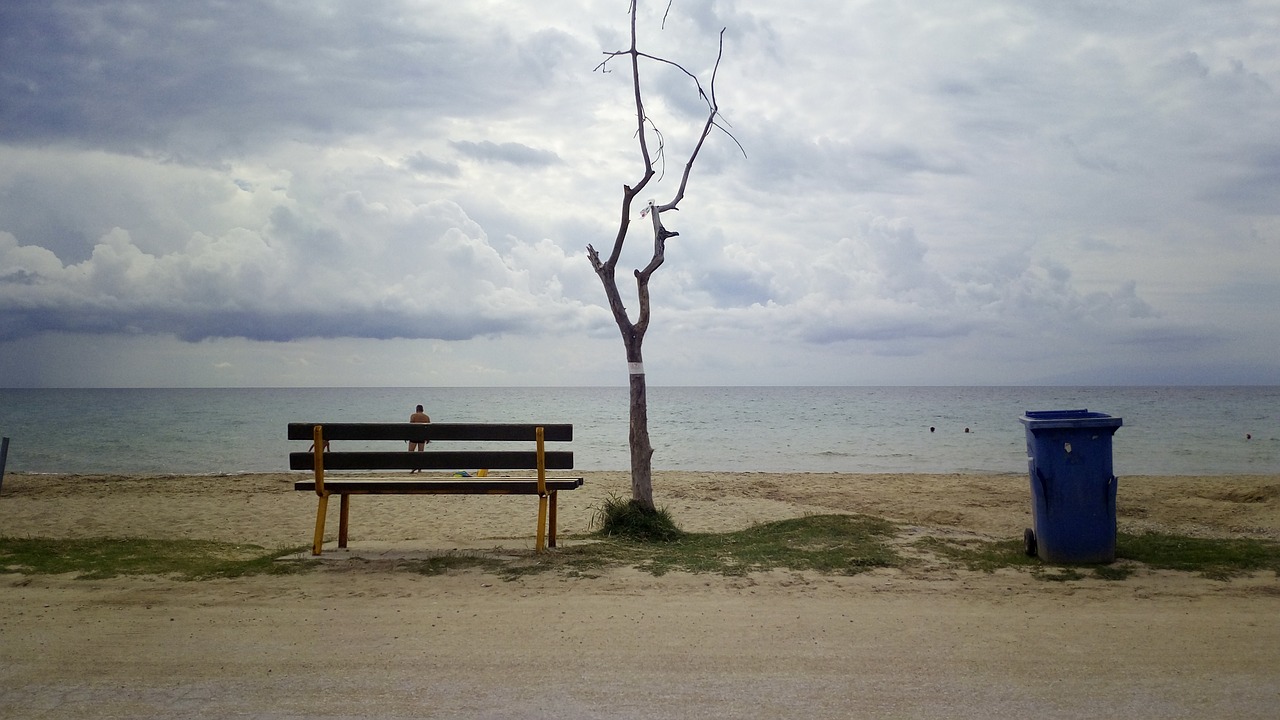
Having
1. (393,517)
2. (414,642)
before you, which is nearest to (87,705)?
(414,642)

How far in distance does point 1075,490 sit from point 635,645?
13.2ft

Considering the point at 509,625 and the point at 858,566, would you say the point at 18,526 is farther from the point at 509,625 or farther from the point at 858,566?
the point at 858,566

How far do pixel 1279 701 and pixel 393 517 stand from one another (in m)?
9.86

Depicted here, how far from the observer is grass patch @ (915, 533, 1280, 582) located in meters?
6.05

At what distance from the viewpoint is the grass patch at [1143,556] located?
19.9 feet

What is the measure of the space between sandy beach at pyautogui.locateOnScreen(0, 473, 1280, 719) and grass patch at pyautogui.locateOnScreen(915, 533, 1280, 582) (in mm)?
193

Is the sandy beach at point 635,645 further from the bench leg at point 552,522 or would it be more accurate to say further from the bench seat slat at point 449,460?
the bench leg at point 552,522

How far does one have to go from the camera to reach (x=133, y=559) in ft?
21.8

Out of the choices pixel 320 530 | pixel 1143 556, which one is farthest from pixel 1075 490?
pixel 320 530

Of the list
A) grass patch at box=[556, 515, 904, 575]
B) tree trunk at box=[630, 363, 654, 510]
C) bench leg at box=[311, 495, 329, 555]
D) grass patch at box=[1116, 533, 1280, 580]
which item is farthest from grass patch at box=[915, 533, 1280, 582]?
bench leg at box=[311, 495, 329, 555]

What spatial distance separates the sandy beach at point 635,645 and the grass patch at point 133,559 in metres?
0.24

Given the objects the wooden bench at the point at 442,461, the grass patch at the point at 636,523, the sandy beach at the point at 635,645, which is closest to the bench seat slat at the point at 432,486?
the wooden bench at the point at 442,461

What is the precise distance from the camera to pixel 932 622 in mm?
4883

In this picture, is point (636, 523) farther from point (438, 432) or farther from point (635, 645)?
point (635, 645)
